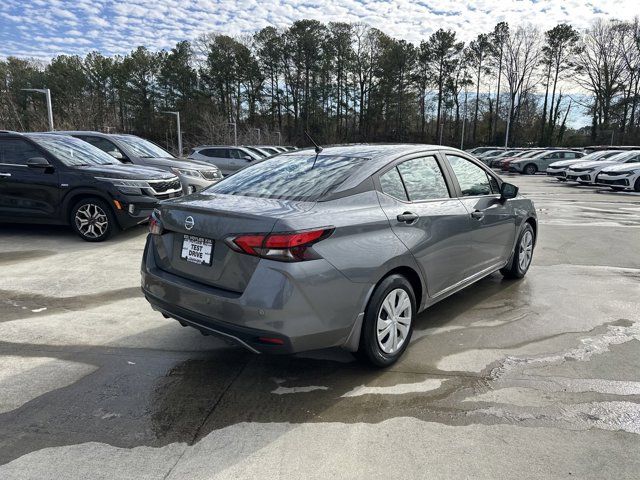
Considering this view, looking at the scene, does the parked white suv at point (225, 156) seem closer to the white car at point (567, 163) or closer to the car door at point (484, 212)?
the car door at point (484, 212)

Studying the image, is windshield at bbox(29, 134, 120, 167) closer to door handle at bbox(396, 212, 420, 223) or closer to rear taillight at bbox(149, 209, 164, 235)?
rear taillight at bbox(149, 209, 164, 235)

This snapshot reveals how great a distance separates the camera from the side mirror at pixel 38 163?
283 inches

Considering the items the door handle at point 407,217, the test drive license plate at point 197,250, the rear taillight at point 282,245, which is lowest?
the test drive license plate at point 197,250

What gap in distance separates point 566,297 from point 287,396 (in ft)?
11.7

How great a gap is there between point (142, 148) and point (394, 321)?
963 cm

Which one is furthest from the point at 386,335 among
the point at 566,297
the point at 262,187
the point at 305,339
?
the point at 566,297

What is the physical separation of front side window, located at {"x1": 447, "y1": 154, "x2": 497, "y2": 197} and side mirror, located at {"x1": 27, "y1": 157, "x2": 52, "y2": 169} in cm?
630

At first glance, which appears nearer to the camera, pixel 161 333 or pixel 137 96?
pixel 161 333

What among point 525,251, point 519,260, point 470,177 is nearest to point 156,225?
point 470,177

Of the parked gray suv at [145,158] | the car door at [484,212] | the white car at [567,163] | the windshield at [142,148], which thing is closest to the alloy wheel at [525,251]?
the car door at [484,212]

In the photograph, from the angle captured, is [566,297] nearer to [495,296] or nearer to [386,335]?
[495,296]

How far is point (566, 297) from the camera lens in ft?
16.5

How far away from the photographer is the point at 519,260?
5.52 meters

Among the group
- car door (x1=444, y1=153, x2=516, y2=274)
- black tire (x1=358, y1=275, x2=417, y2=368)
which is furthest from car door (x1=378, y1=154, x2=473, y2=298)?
black tire (x1=358, y1=275, x2=417, y2=368)
